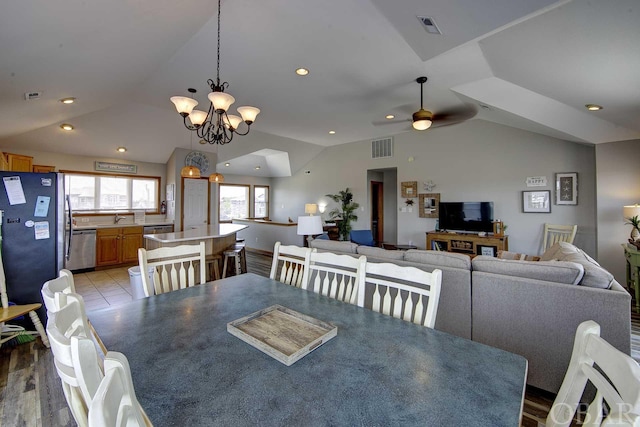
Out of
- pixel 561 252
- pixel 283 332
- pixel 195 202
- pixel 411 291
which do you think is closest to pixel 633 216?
pixel 561 252

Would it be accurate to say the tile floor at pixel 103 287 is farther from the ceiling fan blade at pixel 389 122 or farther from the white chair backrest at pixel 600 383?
the ceiling fan blade at pixel 389 122

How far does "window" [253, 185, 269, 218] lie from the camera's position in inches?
388

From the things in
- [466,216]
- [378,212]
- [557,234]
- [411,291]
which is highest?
[378,212]

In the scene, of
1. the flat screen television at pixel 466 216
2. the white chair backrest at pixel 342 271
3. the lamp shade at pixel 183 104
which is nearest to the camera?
the white chair backrest at pixel 342 271

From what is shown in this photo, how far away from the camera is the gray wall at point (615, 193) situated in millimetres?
3957

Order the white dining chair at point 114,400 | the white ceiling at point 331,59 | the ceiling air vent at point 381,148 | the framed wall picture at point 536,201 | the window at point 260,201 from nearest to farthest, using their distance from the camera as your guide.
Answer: the white dining chair at point 114,400
the white ceiling at point 331,59
the framed wall picture at point 536,201
the ceiling air vent at point 381,148
the window at point 260,201

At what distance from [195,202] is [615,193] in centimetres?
783

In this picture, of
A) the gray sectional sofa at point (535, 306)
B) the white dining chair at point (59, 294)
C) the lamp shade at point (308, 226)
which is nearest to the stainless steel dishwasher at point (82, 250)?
the lamp shade at point (308, 226)

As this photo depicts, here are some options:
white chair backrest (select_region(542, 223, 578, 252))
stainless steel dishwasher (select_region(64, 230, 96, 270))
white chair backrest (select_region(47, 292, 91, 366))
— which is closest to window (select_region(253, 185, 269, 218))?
stainless steel dishwasher (select_region(64, 230, 96, 270))

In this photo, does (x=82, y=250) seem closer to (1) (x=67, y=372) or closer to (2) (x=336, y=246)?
(2) (x=336, y=246)

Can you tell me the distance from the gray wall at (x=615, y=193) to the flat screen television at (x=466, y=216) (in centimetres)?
149

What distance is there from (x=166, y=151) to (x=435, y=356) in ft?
22.9

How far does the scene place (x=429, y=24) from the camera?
7.81 feet

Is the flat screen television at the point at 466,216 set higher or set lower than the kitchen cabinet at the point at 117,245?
higher
